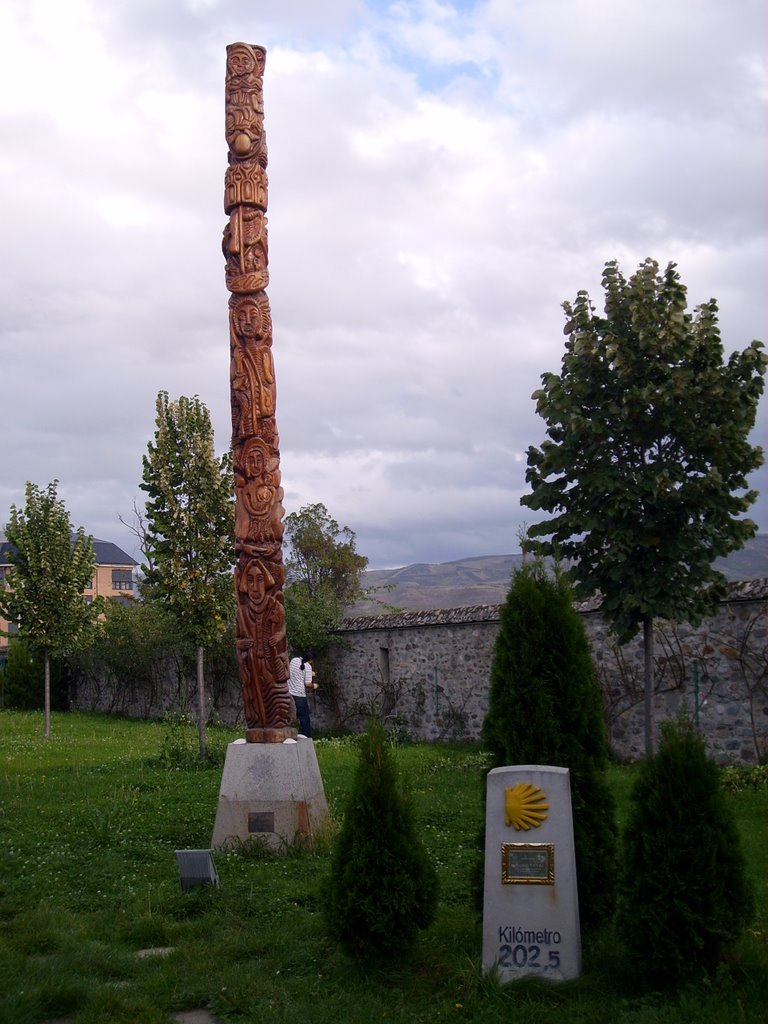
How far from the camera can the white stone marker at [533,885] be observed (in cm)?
502

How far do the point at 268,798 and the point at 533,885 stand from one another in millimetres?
3736

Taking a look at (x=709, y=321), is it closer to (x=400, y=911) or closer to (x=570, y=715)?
(x=570, y=715)

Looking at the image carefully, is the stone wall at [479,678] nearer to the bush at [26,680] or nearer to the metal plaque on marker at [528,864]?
the bush at [26,680]

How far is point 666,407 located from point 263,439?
12.1 feet

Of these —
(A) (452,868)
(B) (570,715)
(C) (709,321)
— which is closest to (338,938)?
(B) (570,715)

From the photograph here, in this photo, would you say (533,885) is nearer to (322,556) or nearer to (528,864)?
(528,864)

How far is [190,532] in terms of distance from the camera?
43.1 feet

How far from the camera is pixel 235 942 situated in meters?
5.91

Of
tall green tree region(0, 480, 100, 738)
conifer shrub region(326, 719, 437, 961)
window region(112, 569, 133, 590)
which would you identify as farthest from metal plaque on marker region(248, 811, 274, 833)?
window region(112, 569, 133, 590)

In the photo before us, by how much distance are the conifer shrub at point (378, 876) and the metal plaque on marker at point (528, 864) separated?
1.71ft

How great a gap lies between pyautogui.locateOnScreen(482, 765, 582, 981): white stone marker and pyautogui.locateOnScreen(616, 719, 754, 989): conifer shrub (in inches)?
11.5

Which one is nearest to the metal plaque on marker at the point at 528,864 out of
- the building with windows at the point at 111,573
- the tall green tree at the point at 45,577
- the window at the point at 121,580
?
the tall green tree at the point at 45,577

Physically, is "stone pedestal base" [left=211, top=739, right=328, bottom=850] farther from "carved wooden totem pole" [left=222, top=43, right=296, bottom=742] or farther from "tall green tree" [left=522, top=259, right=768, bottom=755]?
"tall green tree" [left=522, top=259, right=768, bottom=755]

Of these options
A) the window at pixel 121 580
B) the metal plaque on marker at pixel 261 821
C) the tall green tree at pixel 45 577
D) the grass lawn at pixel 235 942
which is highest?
the window at pixel 121 580
